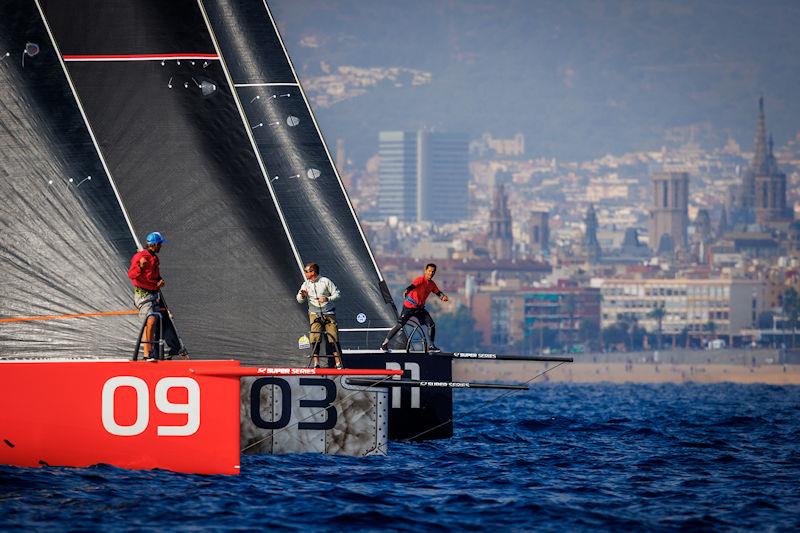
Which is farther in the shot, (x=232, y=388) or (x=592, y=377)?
(x=592, y=377)

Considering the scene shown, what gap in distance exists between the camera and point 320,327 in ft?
62.9

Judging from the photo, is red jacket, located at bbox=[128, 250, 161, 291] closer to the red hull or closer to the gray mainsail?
the red hull

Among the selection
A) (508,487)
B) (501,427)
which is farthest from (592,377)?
(508,487)

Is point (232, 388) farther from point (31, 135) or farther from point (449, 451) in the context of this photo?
point (449, 451)

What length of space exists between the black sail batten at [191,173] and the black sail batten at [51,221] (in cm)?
78

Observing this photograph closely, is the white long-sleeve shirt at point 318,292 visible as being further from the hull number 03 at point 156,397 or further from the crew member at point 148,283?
the hull number 03 at point 156,397

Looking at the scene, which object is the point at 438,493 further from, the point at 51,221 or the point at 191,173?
the point at 51,221

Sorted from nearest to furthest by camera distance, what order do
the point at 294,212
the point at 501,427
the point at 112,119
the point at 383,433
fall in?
the point at 112,119 < the point at 383,433 < the point at 294,212 < the point at 501,427

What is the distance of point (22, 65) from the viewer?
17.6 metres

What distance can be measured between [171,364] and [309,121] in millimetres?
7482

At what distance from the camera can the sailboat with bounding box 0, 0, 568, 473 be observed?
16922 millimetres

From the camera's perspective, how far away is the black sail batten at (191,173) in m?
18.5

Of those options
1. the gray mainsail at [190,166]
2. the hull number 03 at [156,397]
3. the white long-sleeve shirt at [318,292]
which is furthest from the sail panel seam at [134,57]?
the hull number 03 at [156,397]

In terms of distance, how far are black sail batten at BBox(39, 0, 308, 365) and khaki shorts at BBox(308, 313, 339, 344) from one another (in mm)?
196
